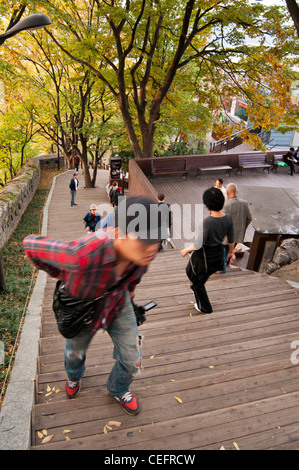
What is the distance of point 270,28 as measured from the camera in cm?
905

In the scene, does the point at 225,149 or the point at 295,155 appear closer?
the point at 295,155

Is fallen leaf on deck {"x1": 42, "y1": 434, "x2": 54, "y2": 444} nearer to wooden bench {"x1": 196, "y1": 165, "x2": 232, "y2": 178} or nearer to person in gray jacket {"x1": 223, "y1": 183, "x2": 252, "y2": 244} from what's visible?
person in gray jacket {"x1": 223, "y1": 183, "x2": 252, "y2": 244}

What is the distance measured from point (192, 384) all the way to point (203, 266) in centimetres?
156

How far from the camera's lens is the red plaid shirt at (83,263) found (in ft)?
6.76

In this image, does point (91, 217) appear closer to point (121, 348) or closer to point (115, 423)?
point (121, 348)

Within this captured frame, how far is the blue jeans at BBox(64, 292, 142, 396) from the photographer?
2.44m

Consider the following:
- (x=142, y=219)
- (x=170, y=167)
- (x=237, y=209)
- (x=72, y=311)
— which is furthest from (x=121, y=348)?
(x=170, y=167)

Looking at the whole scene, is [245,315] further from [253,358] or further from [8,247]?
[8,247]

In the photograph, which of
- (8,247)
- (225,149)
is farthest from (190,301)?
(225,149)

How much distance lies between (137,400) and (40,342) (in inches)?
58.7

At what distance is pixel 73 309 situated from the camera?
2262 mm

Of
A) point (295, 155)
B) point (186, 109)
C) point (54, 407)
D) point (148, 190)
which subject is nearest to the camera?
point (54, 407)

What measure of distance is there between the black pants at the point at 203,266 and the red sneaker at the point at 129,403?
189 cm

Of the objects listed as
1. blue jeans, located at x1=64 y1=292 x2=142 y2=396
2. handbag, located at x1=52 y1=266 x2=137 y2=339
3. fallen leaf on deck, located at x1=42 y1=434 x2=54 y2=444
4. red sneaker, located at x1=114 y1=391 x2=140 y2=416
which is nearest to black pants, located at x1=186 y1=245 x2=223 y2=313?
blue jeans, located at x1=64 y1=292 x2=142 y2=396
